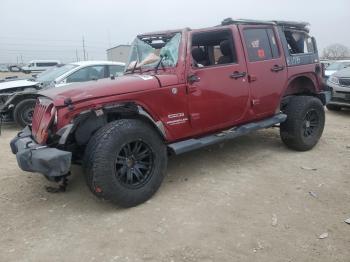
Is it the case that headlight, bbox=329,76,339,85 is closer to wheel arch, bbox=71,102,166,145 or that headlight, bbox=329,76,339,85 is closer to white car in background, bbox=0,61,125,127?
white car in background, bbox=0,61,125,127

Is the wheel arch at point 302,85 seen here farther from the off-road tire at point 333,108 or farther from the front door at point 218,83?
the off-road tire at point 333,108

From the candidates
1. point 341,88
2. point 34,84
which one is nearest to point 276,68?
point 341,88

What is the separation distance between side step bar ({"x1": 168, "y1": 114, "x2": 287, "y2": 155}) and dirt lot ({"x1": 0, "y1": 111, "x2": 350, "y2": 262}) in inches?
19.3

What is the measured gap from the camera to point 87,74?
30.1ft

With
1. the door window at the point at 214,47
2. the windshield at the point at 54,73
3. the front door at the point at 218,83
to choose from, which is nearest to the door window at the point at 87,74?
the windshield at the point at 54,73

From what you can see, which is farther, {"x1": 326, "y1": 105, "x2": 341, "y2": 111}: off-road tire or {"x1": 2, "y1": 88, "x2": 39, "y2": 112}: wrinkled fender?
{"x1": 326, "y1": 105, "x2": 341, "y2": 111}: off-road tire

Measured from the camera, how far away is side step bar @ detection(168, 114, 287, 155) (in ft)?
15.3

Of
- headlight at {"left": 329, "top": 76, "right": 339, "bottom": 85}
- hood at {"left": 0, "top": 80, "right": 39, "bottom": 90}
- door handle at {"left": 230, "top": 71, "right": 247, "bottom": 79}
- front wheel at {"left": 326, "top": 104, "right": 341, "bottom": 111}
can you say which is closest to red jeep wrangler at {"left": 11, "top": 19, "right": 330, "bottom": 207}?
door handle at {"left": 230, "top": 71, "right": 247, "bottom": 79}

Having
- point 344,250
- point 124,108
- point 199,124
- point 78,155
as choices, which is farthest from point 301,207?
point 78,155

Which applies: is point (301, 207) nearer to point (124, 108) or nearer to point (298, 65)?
point (124, 108)

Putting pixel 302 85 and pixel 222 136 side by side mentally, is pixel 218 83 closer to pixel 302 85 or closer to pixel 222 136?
pixel 222 136

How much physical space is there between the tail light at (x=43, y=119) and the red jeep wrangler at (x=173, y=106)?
0.05ft

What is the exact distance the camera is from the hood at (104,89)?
4.08m

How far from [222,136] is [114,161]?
172 cm
